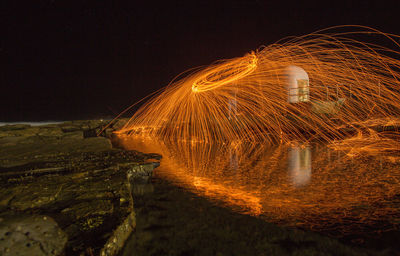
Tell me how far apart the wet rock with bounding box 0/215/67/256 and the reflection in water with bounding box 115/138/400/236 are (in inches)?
77.8

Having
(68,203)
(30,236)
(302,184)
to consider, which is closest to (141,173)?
(68,203)

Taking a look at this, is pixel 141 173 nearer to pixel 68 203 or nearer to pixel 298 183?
pixel 68 203

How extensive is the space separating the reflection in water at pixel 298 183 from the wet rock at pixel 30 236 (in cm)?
198

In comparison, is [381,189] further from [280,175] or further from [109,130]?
[109,130]

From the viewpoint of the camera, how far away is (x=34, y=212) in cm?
279

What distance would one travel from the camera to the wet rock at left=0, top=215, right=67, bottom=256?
2.13 m

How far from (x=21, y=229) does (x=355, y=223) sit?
10.6 feet

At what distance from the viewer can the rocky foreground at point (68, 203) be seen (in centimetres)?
225

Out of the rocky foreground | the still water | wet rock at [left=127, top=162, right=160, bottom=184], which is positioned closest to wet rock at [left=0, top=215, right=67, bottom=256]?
the rocky foreground

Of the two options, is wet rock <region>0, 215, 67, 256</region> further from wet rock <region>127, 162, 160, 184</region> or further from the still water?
wet rock <region>127, 162, 160, 184</region>

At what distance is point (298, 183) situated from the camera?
4.34 m

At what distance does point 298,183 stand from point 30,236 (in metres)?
3.60

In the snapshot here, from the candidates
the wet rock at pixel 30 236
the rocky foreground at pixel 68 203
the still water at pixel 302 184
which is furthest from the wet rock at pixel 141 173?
the wet rock at pixel 30 236

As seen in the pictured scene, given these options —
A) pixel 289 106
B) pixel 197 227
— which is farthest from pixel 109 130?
pixel 197 227
